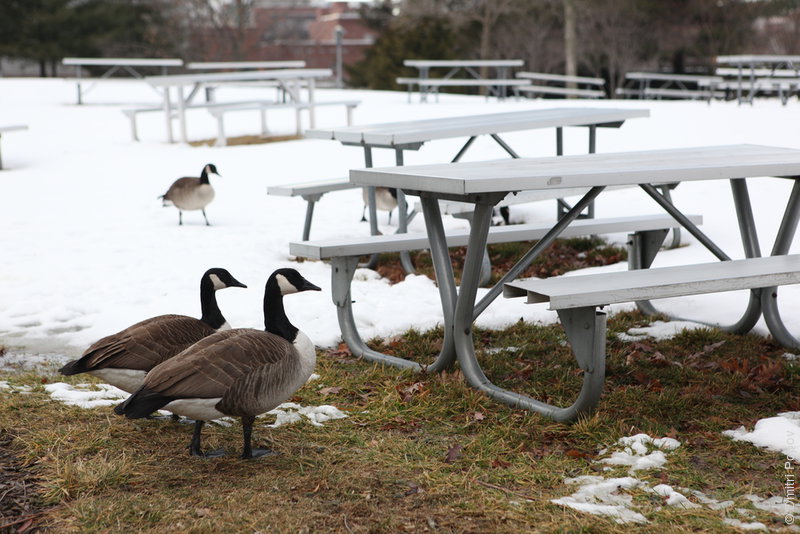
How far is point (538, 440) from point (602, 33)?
1104 inches

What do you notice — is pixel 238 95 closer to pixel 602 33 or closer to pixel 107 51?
pixel 602 33

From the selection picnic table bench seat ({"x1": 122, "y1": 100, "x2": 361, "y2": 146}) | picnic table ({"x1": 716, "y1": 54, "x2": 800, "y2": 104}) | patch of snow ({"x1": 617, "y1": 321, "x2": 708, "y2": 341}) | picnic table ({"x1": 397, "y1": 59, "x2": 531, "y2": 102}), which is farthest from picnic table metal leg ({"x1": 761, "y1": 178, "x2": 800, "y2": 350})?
picnic table ({"x1": 397, "y1": 59, "x2": 531, "y2": 102})

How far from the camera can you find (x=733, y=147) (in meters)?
5.45

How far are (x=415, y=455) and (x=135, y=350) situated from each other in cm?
116

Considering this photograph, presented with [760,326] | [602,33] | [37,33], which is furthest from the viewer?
[37,33]

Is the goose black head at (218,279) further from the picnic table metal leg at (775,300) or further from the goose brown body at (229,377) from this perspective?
the picnic table metal leg at (775,300)

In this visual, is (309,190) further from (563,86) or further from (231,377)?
(563,86)

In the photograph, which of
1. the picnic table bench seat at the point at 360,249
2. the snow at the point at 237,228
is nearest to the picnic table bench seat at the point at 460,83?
the snow at the point at 237,228

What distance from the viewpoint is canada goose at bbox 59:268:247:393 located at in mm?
3383

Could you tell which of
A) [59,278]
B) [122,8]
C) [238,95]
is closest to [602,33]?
[238,95]

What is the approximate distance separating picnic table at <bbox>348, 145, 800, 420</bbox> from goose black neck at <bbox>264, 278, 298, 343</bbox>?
807 millimetres

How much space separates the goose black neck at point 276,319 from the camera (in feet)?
11.3

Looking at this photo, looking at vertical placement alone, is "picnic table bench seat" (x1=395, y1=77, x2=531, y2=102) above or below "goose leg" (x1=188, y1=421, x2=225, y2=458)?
above

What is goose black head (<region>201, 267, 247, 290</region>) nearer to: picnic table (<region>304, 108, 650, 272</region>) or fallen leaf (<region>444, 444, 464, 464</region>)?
fallen leaf (<region>444, 444, 464, 464</region>)
